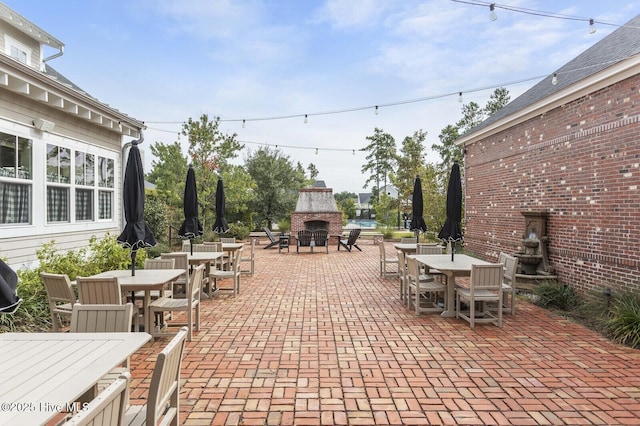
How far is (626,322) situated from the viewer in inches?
186

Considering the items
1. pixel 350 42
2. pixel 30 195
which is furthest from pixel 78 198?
pixel 350 42

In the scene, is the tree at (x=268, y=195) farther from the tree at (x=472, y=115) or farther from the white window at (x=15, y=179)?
the white window at (x=15, y=179)

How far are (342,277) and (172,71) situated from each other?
9771mm

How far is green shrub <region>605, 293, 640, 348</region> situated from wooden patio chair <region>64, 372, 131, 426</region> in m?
5.41

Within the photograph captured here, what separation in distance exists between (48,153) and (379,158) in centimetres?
3975

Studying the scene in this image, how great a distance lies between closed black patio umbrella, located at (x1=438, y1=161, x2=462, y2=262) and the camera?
662cm

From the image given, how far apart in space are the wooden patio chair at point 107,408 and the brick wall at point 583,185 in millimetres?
6511

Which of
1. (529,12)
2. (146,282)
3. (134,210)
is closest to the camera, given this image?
(146,282)

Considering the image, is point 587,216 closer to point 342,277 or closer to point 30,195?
point 342,277

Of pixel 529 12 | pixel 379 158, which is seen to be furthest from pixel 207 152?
pixel 379 158

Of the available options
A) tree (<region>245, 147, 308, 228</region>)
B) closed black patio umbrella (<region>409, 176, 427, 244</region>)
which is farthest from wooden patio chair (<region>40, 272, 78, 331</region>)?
tree (<region>245, 147, 308, 228</region>)

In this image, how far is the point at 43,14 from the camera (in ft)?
30.0

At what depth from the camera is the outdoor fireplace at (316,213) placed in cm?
1720

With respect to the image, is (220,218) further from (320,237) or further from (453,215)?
(453,215)
